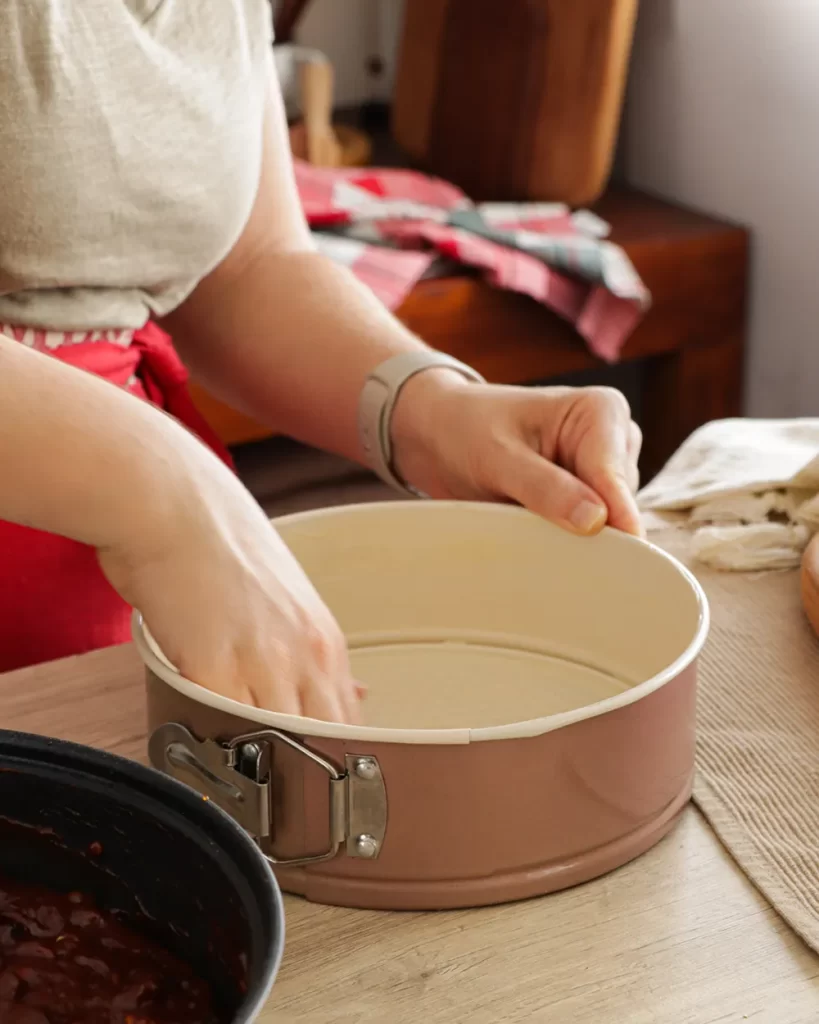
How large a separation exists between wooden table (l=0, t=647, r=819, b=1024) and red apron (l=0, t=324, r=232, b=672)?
35cm

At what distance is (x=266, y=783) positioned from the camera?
0.53 metres

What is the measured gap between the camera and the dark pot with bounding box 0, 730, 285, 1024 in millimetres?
421

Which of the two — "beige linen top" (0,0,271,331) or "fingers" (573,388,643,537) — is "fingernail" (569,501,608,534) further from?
"beige linen top" (0,0,271,331)

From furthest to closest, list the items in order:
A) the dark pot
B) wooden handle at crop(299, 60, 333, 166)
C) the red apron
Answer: wooden handle at crop(299, 60, 333, 166) < the red apron < the dark pot

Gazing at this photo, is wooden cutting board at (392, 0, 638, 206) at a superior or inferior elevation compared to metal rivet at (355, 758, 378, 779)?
inferior

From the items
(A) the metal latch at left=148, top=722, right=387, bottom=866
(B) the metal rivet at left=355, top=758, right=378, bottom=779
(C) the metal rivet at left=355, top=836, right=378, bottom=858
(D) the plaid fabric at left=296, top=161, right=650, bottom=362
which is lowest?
(D) the plaid fabric at left=296, top=161, right=650, bottom=362

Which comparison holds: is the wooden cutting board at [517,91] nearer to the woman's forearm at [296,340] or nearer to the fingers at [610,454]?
the woman's forearm at [296,340]

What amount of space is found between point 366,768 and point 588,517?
9.9 inches

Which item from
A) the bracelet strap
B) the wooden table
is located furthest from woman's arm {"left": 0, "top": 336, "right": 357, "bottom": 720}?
the bracelet strap

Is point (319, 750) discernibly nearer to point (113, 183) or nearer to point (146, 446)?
point (146, 446)

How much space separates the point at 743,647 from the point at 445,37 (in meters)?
1.70

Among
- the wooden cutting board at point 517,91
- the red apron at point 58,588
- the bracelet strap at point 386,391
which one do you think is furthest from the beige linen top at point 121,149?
the wooden cutting board at point 517,91

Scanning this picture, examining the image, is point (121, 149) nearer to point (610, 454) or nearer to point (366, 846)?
point (610, 454)

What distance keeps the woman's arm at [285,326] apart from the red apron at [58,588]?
0.32ft
